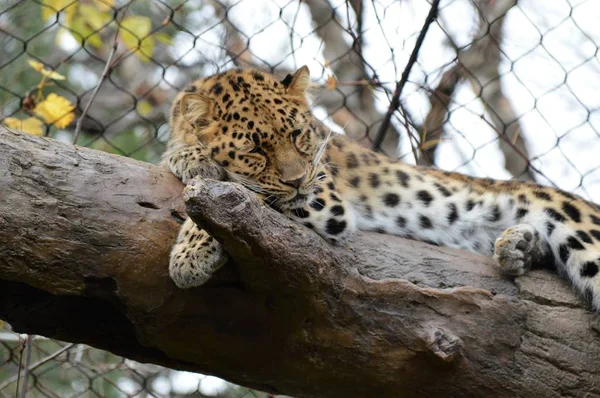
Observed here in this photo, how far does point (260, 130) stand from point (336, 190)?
0.42 meters

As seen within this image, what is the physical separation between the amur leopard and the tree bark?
11 cm

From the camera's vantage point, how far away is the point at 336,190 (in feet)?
11.0

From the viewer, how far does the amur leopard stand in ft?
9.90

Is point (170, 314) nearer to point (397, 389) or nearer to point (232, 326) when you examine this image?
point (232, 326)

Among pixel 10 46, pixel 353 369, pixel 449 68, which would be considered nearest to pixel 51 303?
pixel 353 369

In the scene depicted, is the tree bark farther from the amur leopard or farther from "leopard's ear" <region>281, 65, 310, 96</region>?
"leopard's ear" <region>281, 65, 310, 96</region>

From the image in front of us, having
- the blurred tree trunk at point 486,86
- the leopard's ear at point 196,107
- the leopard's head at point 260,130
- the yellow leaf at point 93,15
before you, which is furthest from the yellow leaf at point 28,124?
the blurred tree trunk at point 486,86

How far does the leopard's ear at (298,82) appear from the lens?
3.41m

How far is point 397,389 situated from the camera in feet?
9.74

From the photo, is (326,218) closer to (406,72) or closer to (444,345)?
(444,345)

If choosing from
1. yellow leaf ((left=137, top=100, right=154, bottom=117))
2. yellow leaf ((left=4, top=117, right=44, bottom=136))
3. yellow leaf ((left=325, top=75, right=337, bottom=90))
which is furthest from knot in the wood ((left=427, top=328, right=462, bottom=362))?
yellow leaf ((left=137, top=100, right=154, bottom=117))

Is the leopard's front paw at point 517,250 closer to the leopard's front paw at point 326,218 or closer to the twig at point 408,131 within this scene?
the leopard's front paw at point 326,218

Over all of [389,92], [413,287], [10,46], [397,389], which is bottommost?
[397,389]

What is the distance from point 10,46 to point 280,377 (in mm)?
3637
